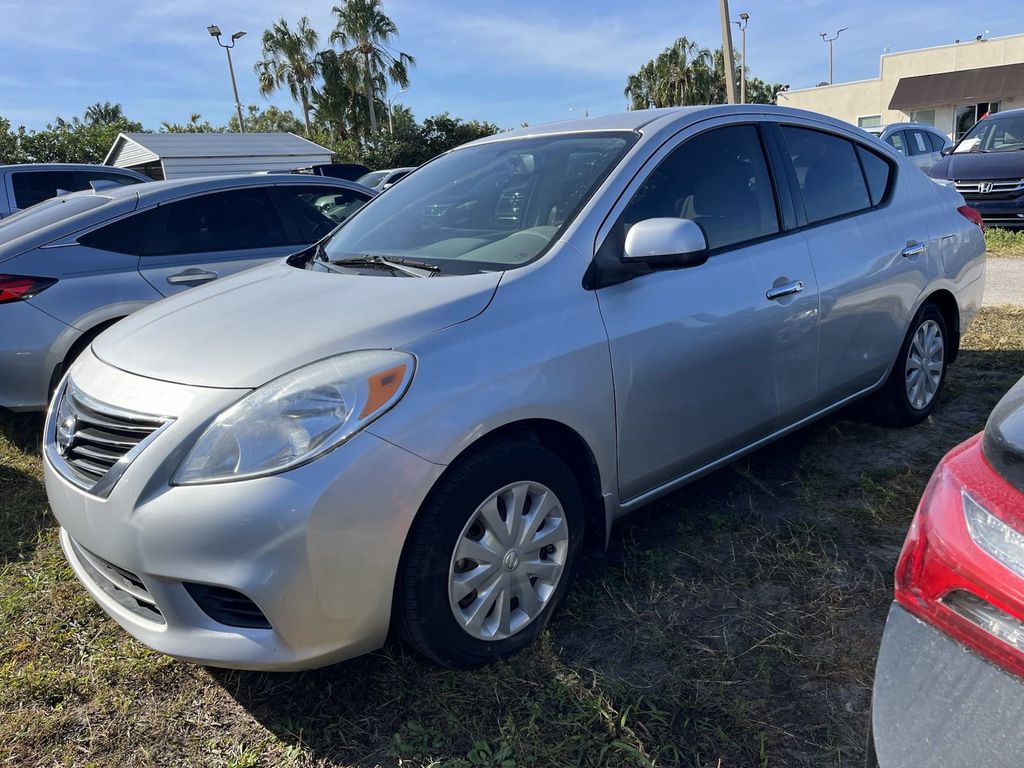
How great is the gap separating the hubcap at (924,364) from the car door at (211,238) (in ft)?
12.3

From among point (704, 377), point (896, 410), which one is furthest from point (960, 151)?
point (704, 377)

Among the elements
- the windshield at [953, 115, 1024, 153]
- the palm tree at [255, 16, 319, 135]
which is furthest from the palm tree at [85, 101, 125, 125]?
the windshield at [953, 115, 1024, 153]

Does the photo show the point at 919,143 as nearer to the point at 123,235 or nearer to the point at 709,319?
the point at 709,319

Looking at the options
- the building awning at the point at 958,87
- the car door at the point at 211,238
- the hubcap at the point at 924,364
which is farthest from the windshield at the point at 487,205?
the building awning at the point at 958,87

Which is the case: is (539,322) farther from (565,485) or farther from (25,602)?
(25,602)

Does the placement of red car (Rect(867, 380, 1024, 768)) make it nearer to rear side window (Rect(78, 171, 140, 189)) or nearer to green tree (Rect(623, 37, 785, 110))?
rear side window (Rect(78, 171, 140, 189))

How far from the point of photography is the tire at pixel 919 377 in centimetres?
390

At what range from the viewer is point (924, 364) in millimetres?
4043

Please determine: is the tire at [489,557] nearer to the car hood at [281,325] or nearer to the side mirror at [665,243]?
the car hood at [281,325]

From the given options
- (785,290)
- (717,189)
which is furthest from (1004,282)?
(717,189)

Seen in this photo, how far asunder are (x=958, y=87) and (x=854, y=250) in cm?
4125

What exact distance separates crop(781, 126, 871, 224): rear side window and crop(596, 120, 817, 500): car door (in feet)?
0.79

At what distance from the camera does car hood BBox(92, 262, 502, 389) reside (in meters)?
2.15

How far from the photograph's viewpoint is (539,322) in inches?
92.7
